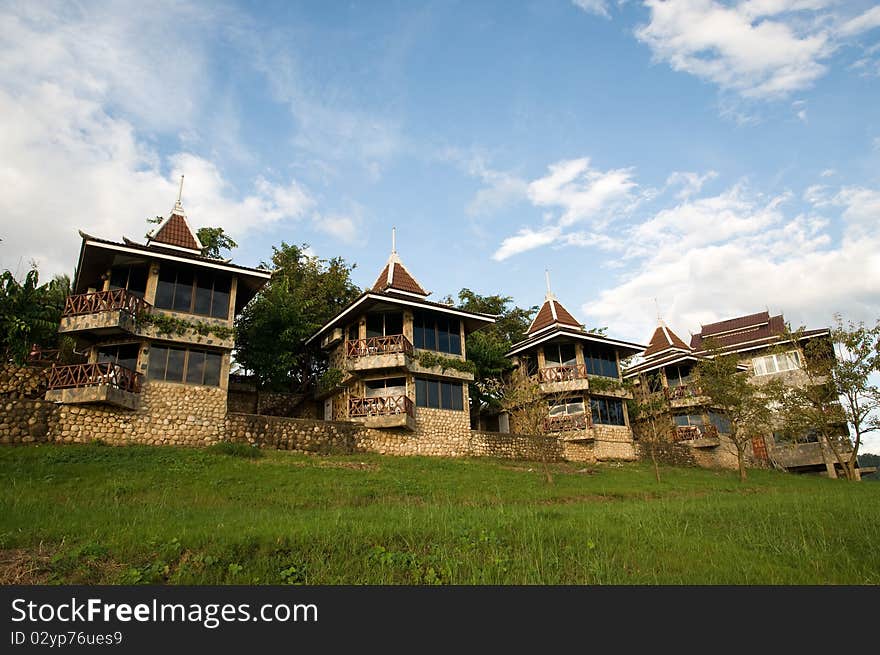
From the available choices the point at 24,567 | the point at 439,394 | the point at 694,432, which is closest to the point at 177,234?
the point at 439,394

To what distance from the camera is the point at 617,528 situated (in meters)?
9.44

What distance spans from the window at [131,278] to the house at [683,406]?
2779 cm

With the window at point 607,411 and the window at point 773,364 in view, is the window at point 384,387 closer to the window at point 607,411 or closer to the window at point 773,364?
the window at point 607,411

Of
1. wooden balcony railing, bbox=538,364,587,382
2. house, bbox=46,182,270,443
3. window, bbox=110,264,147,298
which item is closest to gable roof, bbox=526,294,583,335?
wooden balcony railing, bbox=538,364,587,382

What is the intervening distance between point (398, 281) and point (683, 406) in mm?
21027

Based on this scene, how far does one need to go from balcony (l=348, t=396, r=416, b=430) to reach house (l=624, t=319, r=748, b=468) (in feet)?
52.1

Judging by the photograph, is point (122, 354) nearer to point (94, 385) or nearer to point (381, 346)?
point (94, 385)

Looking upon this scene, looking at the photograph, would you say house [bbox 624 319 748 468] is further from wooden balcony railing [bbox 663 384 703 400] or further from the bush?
the bush

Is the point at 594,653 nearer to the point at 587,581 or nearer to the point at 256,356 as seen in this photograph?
the point at 587,581

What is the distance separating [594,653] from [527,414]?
19.8 metres

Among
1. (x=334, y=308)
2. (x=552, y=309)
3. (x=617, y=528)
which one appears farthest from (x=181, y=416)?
(x=552, y=309)

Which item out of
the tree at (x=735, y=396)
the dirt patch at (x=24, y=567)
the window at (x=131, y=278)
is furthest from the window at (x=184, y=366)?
the tree at (x=735, y=396)

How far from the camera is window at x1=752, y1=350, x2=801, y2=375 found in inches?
1528

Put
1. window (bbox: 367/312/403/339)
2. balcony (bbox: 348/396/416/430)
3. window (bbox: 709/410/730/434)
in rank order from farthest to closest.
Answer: window (bbox: 709/410/730/434), window (bbox: 367/312/403/339), balcony (bbox: 348/396/416/430)
